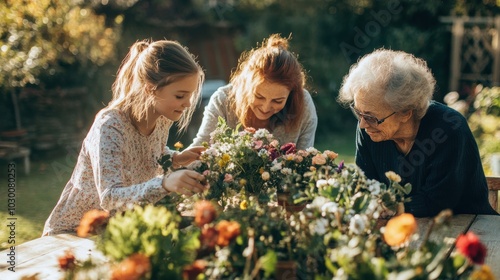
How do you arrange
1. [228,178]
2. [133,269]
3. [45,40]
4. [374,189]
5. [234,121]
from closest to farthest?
[133,269]
[374,189]
[228,178]
[234,121]
[45,40]

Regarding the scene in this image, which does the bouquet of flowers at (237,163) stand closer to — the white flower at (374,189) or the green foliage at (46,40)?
the white flower at (374,189)

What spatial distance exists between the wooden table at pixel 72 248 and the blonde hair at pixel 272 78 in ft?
3.93

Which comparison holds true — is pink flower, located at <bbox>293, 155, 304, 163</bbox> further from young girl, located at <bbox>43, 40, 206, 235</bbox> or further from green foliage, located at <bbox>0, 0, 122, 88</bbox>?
green foliage, located at <bbox>0, 0, 122, 88</bbox>

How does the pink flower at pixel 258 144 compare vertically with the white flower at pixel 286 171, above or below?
above

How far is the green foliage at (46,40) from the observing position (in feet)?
23.4

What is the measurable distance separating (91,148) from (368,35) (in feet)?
29.6

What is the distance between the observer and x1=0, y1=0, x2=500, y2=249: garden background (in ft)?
23.4

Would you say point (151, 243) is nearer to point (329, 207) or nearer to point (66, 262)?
point (66, 262)

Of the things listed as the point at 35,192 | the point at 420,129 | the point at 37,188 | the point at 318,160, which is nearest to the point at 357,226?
the point at 318,160

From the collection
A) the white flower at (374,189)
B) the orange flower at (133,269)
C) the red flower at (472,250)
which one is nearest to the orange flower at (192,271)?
the orange flower at (133,269)

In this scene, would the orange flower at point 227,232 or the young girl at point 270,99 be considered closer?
the orange flower at point 227,232

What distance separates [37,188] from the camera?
21.2 ft

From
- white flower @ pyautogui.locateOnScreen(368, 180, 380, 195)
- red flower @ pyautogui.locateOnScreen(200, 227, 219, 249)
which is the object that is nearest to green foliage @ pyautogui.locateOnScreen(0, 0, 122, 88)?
white flower @ pyautogui.locateOnScreen(368, 180, 380, 195)

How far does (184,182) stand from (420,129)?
122cm
